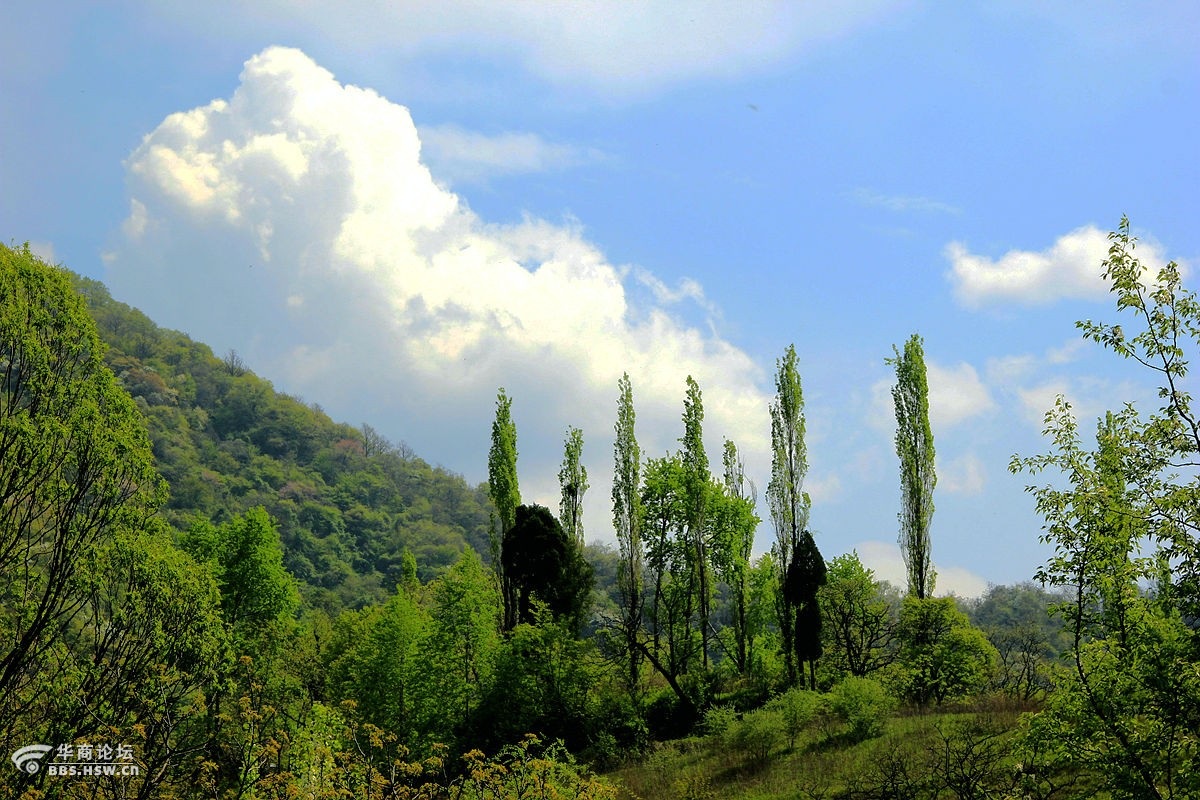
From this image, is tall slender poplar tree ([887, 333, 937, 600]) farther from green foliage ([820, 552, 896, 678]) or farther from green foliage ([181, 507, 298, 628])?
green foliage ([181, 507, 298, 628])

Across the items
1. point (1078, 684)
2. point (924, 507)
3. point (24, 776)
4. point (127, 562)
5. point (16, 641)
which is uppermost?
point (924, 507)

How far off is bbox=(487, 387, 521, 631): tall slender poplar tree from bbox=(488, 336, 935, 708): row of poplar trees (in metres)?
0.06

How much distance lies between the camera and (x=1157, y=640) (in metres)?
10.5

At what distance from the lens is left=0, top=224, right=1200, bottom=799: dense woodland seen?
10.6m

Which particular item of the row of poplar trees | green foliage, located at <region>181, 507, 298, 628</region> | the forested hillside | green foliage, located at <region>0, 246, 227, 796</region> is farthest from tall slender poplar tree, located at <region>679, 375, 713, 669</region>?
the forested hillside

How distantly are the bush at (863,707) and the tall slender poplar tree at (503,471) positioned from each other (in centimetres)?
1819

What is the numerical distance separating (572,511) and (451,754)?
13.1 meters

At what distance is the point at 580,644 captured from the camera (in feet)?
108

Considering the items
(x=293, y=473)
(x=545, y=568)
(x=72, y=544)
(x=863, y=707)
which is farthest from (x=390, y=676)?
(x=293, y=473)

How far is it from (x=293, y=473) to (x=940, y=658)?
103361 mm

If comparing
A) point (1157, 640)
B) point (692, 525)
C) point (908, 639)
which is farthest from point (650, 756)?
point (1157, 640)

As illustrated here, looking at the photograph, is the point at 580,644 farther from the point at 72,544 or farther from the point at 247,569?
the point at 72,544

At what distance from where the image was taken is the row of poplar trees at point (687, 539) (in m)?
36.4

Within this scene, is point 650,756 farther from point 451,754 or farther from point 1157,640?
point 1157,640
